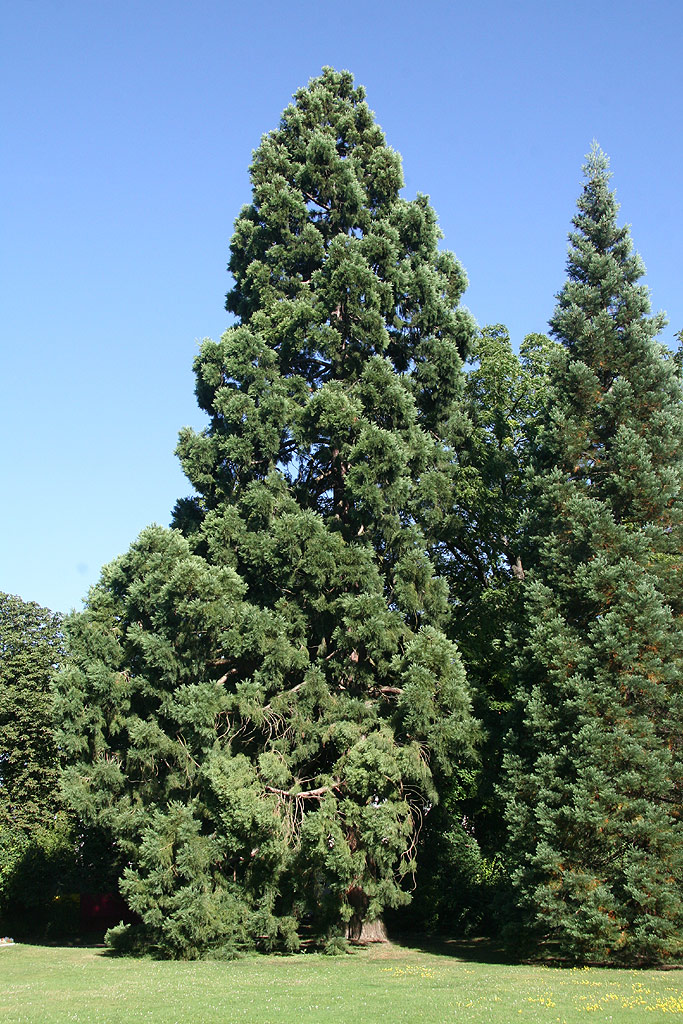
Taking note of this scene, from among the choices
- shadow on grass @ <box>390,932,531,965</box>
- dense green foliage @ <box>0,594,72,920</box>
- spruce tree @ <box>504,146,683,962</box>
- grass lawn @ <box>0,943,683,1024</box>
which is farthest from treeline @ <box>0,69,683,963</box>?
dense green foliage @ <box>0,594,72,920</box>

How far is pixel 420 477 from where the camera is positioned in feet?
66.5

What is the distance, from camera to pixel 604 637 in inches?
602

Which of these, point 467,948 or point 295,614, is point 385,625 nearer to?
point 295,614

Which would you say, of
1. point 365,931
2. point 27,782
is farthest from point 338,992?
point 27,782

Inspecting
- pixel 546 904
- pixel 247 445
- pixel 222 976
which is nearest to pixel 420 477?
pixel 247 445

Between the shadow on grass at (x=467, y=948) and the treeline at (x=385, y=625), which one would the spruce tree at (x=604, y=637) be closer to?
the treeline at (x=385, y=625)

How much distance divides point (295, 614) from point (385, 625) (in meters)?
2.10

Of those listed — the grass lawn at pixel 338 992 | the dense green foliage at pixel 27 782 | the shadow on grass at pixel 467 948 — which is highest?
the dense green foliage at pixel 27 782

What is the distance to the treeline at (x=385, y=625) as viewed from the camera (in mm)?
15094

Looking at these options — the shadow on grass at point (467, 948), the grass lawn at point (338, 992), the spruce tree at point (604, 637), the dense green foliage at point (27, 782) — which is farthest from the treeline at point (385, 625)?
the dense green foliage at point (27, 782)

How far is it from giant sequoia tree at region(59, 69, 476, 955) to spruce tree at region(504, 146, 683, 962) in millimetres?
2469

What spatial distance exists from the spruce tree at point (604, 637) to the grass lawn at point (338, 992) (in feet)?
3.92

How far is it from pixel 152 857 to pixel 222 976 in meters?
3.23

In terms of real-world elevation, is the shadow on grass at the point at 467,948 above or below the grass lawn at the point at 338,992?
above
